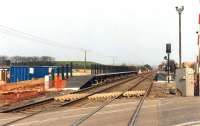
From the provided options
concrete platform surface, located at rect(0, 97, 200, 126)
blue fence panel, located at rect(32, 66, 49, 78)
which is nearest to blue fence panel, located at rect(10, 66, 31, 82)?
blue fence panel, located at rect(32, 66, 49, 78)

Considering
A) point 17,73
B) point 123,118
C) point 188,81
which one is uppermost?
point 17,73

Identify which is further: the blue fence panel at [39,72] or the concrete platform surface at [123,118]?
the blue fence panel at [39,72]

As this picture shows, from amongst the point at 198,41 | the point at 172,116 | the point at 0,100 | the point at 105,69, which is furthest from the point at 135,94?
the point at 105,69

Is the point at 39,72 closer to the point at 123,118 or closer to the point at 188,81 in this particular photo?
the point at 188,81

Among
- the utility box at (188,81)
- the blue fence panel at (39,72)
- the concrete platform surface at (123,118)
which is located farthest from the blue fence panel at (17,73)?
the concrete platform surface at (123,118)

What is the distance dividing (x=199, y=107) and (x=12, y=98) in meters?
12.5

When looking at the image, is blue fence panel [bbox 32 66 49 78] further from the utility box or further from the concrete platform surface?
the concrete platform surface

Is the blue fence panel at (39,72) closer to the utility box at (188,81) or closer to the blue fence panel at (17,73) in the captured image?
the blue fence panel at (17,73)

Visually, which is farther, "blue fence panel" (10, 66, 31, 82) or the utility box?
"blue fence panel" (10, 66, 31, 82)

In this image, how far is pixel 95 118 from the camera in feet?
55.3

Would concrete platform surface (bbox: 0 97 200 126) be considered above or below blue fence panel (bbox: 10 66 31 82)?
below

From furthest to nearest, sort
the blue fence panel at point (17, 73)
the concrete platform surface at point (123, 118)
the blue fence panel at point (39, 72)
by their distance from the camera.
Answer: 1. the blue fence panel at point (39, 72)
2. the blue fence panel at point (17, 73)
3. the concrete platform surface at point (123, 118)

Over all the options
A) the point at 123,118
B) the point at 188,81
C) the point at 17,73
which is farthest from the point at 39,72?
the point at 123,118

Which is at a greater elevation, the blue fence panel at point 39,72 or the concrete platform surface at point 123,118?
the blue fence panel at point 39,72
